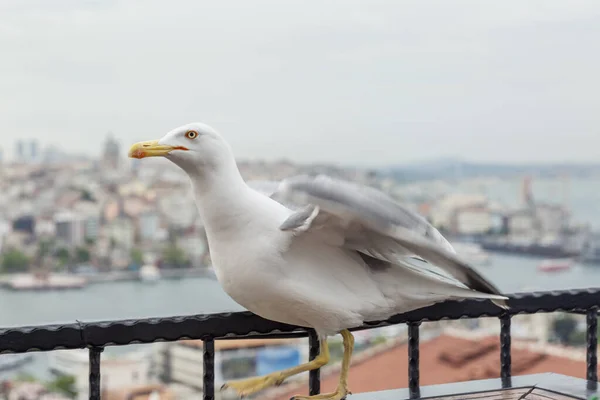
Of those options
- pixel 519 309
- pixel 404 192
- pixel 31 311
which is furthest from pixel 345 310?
pixel 404 192

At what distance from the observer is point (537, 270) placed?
2623cm

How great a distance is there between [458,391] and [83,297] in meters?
22.8

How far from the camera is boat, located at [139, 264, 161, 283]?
23.4 meters

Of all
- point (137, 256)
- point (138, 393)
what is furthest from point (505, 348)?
point (137, 256)

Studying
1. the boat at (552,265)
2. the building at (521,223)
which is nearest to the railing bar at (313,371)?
the building at (521,223)

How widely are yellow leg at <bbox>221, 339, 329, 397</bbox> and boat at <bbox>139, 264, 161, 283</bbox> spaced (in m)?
22.8

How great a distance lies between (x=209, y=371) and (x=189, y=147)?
1.01 feet

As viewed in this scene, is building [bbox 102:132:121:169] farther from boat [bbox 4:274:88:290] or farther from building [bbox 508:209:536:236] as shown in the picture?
building [bbox 508:209:536:236]

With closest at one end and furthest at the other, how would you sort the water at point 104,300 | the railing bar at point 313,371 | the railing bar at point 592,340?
the railing bar at point 313,371, the railing bar at point 592,340, the water at point 104,300

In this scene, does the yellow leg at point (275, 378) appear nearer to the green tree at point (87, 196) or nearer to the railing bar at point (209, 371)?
the railing bar at point (209, 371)

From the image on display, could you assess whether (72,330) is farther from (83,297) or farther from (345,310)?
(83,297)

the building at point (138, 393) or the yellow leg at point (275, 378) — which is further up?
the yellow leg at point (275, 378)

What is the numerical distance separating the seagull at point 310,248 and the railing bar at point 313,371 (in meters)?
0.07

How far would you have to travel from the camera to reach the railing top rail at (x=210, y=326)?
973 millimetres
